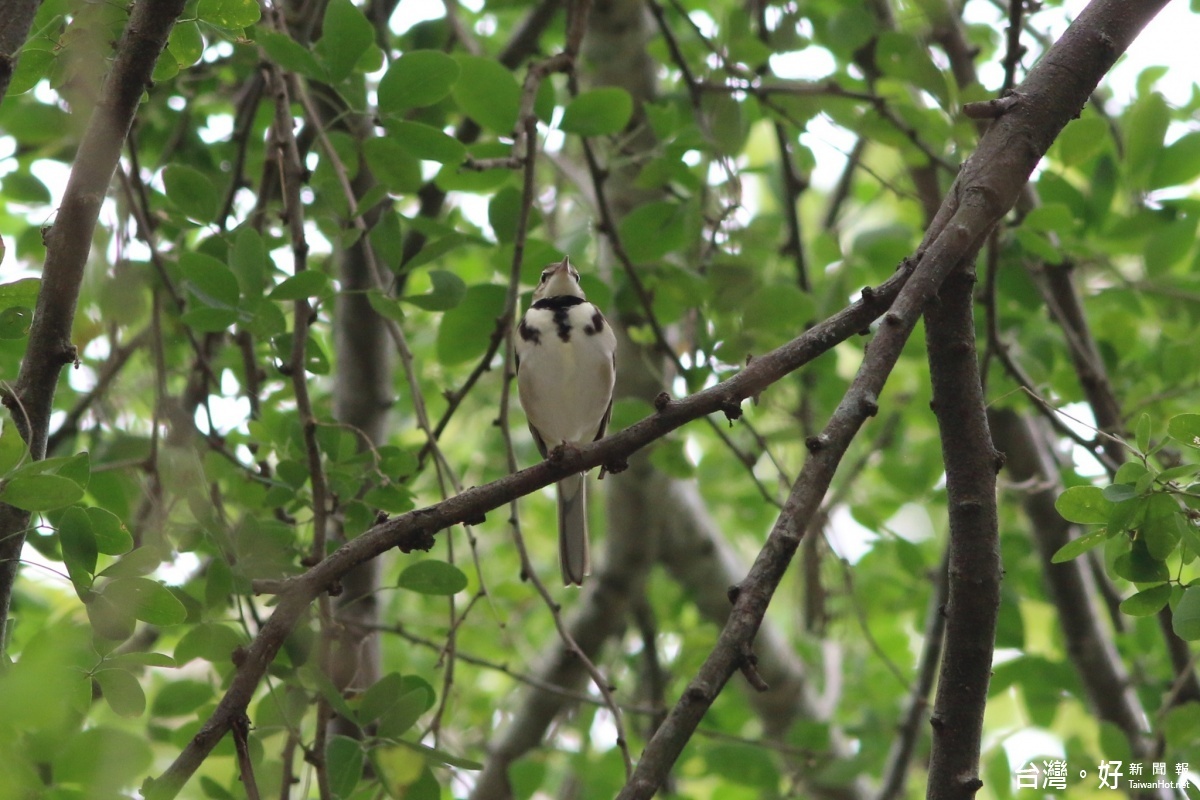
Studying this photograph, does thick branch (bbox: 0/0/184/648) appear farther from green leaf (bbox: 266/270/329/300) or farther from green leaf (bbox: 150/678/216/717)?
green leaf (bbox: 150/678/216/717)

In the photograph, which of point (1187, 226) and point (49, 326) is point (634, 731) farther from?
point (49, 326)

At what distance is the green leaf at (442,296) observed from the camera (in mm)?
3404

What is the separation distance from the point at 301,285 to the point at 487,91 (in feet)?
3.56

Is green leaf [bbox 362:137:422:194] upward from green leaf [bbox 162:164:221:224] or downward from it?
upward

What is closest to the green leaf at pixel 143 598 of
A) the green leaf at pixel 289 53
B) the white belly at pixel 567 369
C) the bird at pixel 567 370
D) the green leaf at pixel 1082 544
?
the green leaf at pixel 289 53

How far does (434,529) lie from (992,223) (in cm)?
138

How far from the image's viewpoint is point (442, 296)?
11.2ft

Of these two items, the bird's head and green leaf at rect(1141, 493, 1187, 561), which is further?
the bird's head

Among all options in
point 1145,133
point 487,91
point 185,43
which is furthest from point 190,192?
point 1145,133

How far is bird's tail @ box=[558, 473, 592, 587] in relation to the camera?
4797mm

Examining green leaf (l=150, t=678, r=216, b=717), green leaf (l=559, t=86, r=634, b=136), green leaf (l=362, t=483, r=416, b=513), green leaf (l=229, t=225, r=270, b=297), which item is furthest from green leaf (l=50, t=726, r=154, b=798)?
green leaf (l=559, t=86, r=634, b=136)

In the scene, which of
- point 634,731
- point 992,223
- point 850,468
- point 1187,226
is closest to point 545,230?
point 850,468

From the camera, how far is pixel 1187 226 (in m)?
4.64

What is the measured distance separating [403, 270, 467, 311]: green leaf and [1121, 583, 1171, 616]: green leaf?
6.53 ft
